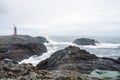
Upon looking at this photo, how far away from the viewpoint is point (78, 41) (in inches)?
4131

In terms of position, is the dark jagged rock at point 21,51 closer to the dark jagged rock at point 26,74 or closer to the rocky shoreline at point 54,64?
the rocky shoreline at point 54,64

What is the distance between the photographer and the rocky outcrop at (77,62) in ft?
95.1

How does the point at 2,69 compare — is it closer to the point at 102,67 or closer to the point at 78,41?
the point at 102,67

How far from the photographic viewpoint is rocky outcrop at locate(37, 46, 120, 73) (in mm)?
28984

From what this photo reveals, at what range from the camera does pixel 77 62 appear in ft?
104

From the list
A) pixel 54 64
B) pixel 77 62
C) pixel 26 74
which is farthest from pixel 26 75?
pixel 54 64

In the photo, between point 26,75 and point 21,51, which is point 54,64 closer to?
point 21,51

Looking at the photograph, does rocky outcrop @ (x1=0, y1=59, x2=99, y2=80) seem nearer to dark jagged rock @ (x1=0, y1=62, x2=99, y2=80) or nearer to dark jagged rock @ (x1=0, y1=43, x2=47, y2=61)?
dark jagged rock @ (x1=0, y1=62, x2=99, y2=80)

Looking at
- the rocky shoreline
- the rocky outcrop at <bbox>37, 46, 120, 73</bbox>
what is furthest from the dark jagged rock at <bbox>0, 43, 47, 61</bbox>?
the rocky outcrop at <bbox>37, 46, 120, 73</bbox>

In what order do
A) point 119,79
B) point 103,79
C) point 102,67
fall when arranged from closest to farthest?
point 103,79 < point 119,79 < point 102,67

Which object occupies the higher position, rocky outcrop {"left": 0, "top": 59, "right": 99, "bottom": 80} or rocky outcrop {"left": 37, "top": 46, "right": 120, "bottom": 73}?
rocky outcrop {"left": 0, "top": 59, "right": 99, "bottom": 80}

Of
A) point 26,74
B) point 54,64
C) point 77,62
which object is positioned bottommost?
point 54,64

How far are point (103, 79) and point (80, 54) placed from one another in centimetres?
1426

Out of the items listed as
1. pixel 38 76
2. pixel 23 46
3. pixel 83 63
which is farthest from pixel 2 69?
pixel 23 46
